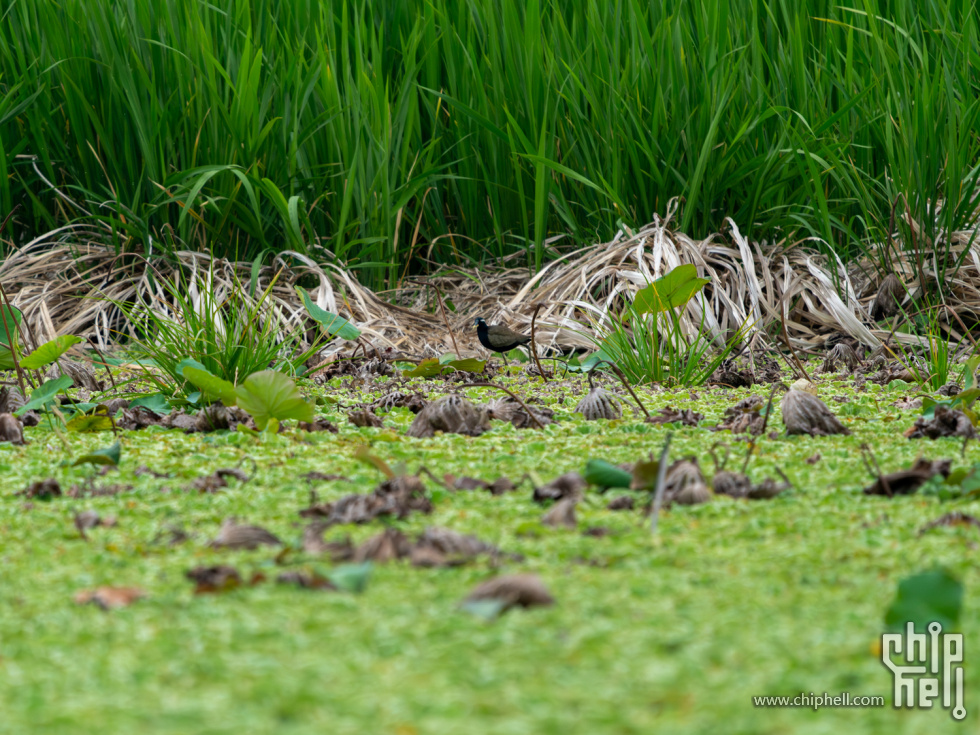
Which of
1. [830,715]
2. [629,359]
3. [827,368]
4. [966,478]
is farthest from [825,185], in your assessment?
[830,715]

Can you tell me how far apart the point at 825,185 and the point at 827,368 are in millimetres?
952

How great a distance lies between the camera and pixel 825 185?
3340 mm

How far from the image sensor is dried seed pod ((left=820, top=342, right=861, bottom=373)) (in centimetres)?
266

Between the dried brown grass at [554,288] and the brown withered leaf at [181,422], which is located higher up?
the brown withered leaf at [181,422]

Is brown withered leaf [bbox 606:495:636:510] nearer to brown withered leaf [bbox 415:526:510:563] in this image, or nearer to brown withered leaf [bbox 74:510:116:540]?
brown withered leaf [bbox 415:526:510:563]

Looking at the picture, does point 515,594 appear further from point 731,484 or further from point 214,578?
point 731,484

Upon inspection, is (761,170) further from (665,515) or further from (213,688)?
(213,688)

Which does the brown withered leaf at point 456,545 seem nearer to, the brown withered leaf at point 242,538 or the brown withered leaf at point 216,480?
the brown withered leaf at point 242,538

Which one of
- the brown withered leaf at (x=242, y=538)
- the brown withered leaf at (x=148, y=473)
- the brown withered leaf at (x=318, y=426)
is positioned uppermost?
the brown withered leaf at (x=242, y=538)

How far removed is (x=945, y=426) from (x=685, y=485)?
2.26ft

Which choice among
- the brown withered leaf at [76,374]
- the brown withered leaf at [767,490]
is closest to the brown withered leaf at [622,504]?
the brown withered leaf at [767,490]

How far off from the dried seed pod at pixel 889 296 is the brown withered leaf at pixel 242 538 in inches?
92.8
